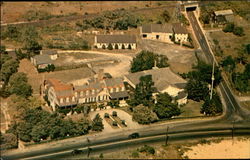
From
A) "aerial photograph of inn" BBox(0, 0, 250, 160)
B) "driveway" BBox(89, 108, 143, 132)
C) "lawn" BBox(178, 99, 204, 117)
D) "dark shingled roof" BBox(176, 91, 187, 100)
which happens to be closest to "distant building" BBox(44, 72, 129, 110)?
"aerial photograph of inn" BBox(0, 0, 250, 160)

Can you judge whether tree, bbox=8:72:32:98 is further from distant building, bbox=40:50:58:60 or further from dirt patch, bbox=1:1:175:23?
dirt patch, bbox=1:1:175:23

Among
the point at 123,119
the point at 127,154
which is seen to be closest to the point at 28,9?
the point at 123,119

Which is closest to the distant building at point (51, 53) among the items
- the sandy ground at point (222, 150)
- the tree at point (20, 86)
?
the tree at point (20, 86)

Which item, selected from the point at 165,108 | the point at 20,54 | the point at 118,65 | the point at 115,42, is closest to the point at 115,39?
the point at 115,42

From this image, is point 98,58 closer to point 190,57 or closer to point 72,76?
point 72,76

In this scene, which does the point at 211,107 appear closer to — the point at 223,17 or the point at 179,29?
the point at 179,29

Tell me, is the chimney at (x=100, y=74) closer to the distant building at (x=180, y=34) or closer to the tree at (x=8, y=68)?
the tree at (x=8, y=68)
